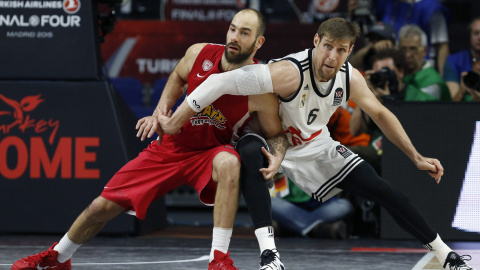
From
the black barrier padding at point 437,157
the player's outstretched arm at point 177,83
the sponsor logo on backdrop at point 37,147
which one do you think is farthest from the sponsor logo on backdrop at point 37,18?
the black barrier padding at point 437,157

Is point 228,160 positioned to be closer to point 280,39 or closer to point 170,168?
point 170,168

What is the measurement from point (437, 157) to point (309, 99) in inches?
87.7

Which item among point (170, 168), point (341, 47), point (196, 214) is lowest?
point (196, 214)

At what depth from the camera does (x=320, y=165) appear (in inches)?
195

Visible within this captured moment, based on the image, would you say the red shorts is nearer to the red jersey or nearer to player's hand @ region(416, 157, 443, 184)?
the red jersey

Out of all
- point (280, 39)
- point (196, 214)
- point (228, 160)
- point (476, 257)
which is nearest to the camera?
point (228, 160)

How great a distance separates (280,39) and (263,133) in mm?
4591

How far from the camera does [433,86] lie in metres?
7.41

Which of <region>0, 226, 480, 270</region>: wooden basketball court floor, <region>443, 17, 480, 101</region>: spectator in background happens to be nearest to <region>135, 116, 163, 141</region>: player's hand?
<region>0, 226, 480, 270</region>: wooden basketball court floor

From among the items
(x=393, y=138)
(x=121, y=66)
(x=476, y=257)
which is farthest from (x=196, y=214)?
(x=393, y=138)

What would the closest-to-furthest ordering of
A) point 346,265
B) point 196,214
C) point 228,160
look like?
point 228,160 → point 346,265 → point 196,214

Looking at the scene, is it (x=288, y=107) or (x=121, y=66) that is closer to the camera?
(x=288, y=107)

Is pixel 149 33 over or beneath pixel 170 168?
over

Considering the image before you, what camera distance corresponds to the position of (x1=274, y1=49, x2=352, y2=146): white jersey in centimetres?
473
